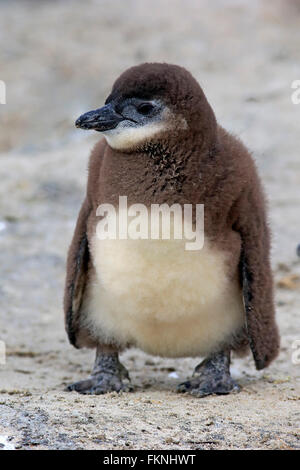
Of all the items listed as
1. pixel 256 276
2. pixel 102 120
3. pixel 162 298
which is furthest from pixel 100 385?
pixel 102 120

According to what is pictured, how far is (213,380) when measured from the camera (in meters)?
5.39

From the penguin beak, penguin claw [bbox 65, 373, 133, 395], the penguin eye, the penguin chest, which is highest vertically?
the penguin eye

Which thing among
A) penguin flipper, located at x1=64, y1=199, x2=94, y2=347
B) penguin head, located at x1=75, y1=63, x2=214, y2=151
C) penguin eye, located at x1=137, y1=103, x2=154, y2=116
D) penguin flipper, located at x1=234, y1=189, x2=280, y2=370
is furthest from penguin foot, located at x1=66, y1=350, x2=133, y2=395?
penguin eye, located at x1=137, y1=103, x2=154, y2=116

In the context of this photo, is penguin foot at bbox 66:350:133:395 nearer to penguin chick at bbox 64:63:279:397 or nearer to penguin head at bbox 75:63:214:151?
penguin chick at bbox 64:63:279:397

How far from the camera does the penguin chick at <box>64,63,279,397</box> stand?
189 inches

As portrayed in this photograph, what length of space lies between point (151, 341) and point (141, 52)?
8.46m

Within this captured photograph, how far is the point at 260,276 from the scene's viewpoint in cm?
512

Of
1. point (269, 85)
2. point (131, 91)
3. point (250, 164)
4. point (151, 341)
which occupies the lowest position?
point (151, 341)

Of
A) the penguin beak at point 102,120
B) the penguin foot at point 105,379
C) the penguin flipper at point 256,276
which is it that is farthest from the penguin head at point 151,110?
the penguin foot at point 105,379

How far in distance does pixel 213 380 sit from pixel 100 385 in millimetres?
675

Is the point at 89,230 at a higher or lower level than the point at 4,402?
higher

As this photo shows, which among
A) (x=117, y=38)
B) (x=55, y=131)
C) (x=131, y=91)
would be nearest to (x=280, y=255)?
(x=131, y=91)
